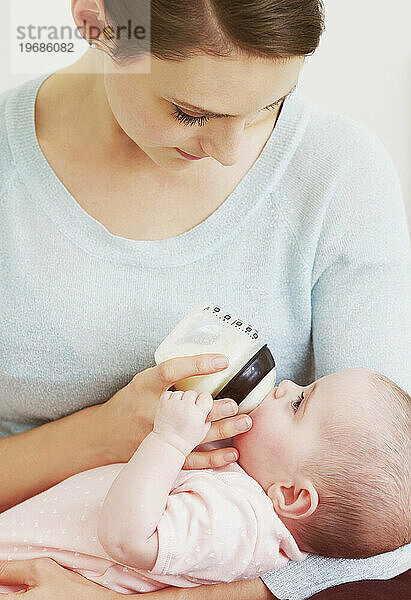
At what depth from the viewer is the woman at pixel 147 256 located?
129 centimetres

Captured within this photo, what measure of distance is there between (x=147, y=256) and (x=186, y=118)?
330 mm

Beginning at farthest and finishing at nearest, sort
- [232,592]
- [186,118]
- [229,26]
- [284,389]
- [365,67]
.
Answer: [365,67], [284,389], [232,592], [186,118], [229,26]

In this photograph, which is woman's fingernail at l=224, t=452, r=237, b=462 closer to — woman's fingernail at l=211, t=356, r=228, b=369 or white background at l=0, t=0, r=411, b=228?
woman's fingernail at l=211, t=356, r=228, b=369

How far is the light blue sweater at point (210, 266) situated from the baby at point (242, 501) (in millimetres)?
160

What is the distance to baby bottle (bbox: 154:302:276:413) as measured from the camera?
113 cm

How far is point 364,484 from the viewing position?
3.60ft

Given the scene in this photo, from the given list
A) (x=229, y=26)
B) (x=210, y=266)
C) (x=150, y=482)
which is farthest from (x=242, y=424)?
(x=229, y=26)

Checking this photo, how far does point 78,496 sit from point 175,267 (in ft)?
1.34

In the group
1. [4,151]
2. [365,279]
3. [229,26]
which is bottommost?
[365,279]

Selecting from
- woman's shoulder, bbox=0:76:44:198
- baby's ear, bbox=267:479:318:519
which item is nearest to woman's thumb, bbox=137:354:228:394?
baby's ear, bbox=267:479:318:519

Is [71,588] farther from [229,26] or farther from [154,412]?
[229,26]

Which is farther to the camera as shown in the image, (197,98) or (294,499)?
(294,499)

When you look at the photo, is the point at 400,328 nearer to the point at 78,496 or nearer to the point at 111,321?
the point at 111,321

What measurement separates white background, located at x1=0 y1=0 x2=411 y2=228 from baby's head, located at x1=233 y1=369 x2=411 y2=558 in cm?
138
